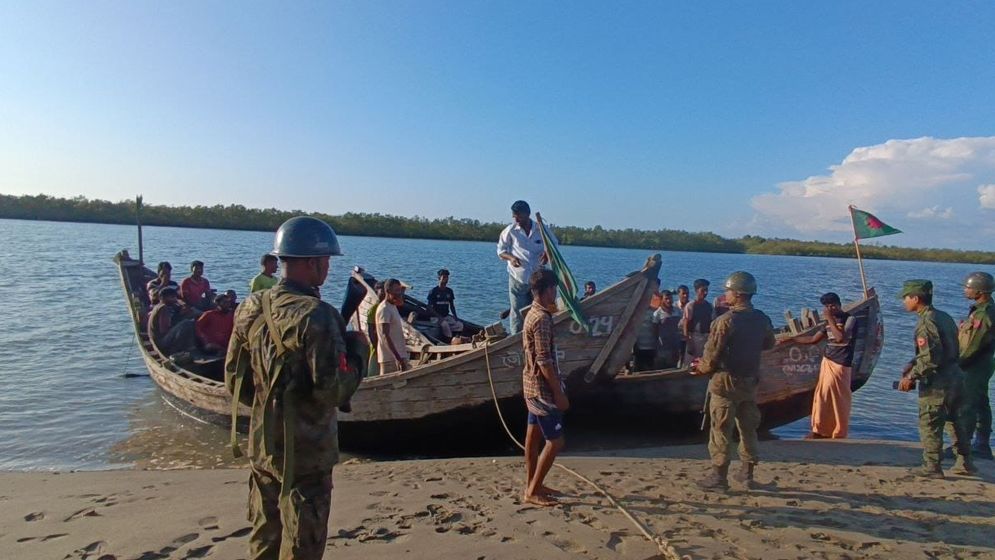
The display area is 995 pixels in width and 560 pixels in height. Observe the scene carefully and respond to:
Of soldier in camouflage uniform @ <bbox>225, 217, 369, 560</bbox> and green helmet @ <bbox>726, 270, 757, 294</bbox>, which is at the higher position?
green helmet @ <bbox>726, 270, 757, 294</bbox>

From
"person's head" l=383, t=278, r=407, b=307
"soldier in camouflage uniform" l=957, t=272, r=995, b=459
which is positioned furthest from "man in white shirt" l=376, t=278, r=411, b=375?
"soldier in camouflage uniform" l=957, t=272, r=995, b=459

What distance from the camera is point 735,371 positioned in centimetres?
520

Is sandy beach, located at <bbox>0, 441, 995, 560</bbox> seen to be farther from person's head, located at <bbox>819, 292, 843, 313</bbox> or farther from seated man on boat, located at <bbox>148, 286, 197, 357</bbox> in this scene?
seated man on boat, located at <bbox>148, 286, 197, 357</bbox>

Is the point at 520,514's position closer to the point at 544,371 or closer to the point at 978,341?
the point at 544,371

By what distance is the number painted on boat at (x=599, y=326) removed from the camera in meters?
7.20

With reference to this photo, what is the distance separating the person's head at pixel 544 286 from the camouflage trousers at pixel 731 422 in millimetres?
1766

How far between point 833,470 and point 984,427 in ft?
5.87

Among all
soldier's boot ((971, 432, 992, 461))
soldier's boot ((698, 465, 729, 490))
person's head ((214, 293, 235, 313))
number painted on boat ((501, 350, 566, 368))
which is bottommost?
soldier's boot ((971, 432, 992, 461))

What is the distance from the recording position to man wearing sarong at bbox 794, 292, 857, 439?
7727 mm

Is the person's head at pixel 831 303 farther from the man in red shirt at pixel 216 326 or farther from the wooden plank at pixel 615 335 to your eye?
the man in red shirt at pixel 216 326

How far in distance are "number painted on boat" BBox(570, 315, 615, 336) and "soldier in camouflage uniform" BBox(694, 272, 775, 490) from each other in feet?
6.18

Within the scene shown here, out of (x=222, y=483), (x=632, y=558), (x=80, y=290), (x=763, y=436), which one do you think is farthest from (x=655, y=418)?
(x=80, y=290)

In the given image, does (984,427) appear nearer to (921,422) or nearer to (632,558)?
(921,422)

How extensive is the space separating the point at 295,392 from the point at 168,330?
31.2ft
